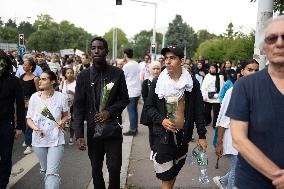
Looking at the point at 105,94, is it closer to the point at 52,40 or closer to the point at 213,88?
the point at 213,88

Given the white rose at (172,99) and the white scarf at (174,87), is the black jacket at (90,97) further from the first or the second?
the white rose at (172,99)

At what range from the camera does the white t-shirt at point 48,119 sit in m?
4.80

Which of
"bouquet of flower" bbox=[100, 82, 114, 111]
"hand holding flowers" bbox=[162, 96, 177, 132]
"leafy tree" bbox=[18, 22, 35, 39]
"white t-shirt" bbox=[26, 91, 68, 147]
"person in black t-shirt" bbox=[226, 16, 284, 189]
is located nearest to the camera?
"person in black t-shirt" bbox=[226, 16, 284, 189]

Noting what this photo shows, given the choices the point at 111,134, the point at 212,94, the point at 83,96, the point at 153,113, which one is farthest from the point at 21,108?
the point at 212,94

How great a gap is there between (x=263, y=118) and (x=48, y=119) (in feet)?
10.6

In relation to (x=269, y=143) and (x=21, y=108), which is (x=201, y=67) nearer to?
(x=21, y=108)

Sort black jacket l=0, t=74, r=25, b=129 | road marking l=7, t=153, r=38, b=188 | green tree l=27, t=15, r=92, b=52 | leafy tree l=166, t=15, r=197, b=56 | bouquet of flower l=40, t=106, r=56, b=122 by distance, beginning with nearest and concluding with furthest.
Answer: bouquet of flower l=40, t=106, r=56, b=122, black jacket l=0, t=74, r=25, b=129, road marking l=7, t=153, r=38, b=188, green tree l=27, t=15, r=92, b=52, leafy tree l=166, t=15, r=197, b=56

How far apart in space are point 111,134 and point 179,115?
0.81 m

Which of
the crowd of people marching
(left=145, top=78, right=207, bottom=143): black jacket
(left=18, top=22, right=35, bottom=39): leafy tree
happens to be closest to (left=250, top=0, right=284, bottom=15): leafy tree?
the crowd of people marching

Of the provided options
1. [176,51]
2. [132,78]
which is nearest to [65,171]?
[176,51]

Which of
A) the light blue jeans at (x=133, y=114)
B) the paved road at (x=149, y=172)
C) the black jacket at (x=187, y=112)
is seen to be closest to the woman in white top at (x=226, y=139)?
the black jacket at (x=187, y=112)

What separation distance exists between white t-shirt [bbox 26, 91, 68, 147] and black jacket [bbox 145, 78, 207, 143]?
1.19 metres

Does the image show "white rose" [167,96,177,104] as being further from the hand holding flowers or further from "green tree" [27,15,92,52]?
"green tree" [27,15,92,52]

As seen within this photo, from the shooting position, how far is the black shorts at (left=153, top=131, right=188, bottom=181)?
14.6 ft
